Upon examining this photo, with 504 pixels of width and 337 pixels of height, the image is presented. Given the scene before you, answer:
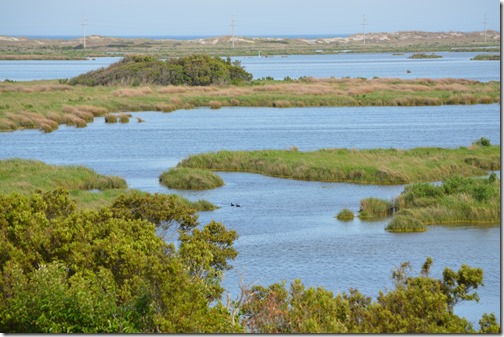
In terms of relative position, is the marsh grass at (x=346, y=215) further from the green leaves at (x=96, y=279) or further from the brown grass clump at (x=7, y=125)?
the brown grass clump at (x=7, y=125)

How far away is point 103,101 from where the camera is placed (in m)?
74.6

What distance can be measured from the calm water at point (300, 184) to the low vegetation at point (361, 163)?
1.05 meters

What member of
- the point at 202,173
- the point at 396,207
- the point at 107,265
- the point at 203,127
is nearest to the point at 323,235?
the point at 396,207

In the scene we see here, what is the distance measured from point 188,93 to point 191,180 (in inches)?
1825

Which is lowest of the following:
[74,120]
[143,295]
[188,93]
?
[74,120]

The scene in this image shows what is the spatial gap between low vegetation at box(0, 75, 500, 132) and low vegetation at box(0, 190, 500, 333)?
5108 centimetres

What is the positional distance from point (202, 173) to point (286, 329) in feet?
90.0

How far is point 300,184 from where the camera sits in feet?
130

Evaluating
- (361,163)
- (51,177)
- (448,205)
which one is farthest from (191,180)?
(448,205)

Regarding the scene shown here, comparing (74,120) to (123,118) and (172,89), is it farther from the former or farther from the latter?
(172,89)

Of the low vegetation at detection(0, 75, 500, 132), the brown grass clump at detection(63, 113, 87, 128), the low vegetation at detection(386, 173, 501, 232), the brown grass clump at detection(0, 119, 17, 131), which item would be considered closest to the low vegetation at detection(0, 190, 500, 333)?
the low vegetation at detection(386, 173, 501, 232)

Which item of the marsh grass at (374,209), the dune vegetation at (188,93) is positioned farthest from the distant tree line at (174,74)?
the marsh grass at (374,209)

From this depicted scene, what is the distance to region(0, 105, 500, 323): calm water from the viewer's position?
25.8 metres

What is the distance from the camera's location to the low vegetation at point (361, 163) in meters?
39.7
